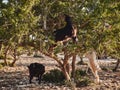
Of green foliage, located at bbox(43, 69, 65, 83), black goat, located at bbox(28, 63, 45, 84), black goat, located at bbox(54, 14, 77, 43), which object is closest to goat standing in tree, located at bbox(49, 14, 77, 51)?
black goat, located at bbox(54, 14, 77, 43)

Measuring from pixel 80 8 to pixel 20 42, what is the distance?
135 inches

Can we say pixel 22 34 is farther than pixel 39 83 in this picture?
No

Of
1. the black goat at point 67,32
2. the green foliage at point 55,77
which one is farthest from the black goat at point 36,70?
the black goat at point 67,32

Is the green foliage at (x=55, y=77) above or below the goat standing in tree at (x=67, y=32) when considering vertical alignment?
below

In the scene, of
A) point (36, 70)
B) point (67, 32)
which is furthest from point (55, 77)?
point (67, 32)

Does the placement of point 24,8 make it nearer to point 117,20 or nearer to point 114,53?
point 117,20

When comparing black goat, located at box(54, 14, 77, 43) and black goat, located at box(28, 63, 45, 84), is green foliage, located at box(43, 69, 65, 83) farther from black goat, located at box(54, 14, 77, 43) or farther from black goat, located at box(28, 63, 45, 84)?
black goat, located at box(54, 14, 77, 43)

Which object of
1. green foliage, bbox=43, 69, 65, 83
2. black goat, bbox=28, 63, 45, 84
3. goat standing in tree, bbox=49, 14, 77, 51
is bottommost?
green foliage, bbox=43, 69, 65, 83

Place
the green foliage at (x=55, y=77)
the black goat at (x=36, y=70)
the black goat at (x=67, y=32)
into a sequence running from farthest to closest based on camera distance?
the green foliage at (x=55, y=77)
the black goat at (x=36, y=70)
the black goat at (x=67, y=32)

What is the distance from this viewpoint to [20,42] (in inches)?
657

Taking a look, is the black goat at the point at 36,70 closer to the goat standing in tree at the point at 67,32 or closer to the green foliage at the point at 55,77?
the green foliage at the point at 55,77

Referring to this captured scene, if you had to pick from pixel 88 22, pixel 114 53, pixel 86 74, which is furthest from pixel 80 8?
pixel 86 74

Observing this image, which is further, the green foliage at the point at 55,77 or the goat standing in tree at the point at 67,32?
the green foliage at the point at 55,77

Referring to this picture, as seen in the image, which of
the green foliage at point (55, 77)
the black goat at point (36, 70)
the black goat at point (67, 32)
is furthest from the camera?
the green foliage at point (55, 77)
